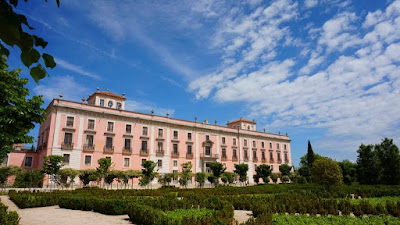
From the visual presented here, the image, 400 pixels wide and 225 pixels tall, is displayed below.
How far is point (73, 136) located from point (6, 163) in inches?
278

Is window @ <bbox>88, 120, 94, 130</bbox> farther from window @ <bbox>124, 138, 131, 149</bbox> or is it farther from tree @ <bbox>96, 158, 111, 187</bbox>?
tree @ <bbox>96, 158, 111, 187</bbox>

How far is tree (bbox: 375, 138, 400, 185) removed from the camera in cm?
2716

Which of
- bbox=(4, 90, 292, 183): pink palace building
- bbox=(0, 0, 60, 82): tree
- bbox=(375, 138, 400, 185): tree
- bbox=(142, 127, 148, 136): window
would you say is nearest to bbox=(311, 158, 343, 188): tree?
bbox=(375, 138, 400, 185): tree

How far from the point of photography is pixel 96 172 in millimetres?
23750

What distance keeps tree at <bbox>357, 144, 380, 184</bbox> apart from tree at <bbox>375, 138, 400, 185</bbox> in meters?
0.57

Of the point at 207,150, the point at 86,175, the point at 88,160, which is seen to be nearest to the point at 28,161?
the point at 88,160

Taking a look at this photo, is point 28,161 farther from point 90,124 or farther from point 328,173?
point 328,173

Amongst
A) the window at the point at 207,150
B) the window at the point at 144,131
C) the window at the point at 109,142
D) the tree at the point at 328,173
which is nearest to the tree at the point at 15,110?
the window at the point at 109,142

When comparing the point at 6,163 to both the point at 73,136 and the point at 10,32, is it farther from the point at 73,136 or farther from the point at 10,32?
the point at 10,32

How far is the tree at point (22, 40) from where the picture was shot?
1525 mm

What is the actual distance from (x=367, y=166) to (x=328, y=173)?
11.9 m

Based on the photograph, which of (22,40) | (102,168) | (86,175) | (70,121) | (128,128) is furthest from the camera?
(128,128)

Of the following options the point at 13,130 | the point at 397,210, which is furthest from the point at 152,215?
the point at 397,210

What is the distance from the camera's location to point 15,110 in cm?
1022
